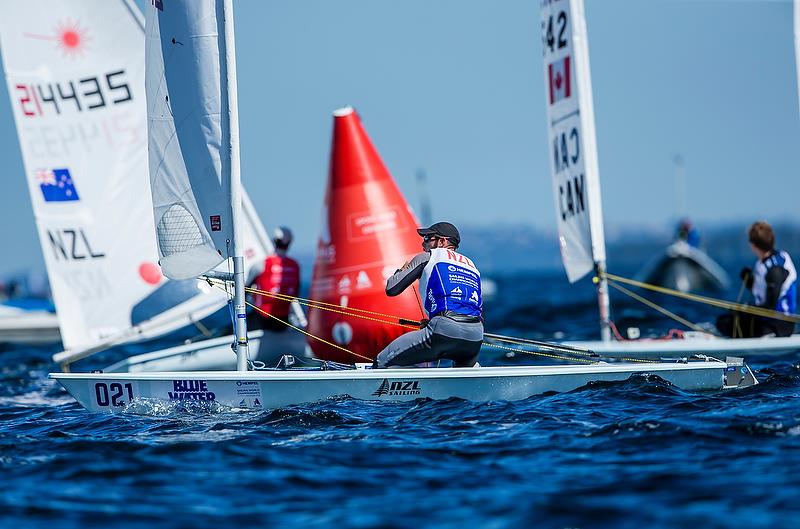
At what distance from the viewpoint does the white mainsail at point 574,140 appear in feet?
36.5

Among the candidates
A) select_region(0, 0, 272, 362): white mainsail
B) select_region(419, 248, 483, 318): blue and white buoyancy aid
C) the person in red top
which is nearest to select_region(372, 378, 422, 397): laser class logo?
select_region(419, 248, 483, 318): blue and white buoyancy aid

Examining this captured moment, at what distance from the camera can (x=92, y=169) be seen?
35.4ft

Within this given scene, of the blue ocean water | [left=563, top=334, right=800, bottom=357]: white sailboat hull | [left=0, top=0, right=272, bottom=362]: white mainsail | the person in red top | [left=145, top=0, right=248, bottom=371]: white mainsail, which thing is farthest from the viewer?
[left=0, top=0, right=272, bottom=362]: white mainsail

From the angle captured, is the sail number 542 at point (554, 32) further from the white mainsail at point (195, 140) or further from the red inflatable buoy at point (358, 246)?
the white mainsail at point (195, 140)

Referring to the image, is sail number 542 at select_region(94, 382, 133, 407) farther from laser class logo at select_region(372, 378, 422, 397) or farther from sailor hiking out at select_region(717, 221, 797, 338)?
sailor hiking out at select_region(717, 221, 797, 338)

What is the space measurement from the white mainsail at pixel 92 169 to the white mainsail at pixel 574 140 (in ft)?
10.8

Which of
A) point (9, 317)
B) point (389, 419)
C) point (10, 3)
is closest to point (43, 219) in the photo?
point (10, 3)

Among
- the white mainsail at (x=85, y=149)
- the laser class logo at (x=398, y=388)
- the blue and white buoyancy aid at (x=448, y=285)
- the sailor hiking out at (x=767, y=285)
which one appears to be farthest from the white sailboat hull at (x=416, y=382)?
the white mainsail at (x=85, y=149)

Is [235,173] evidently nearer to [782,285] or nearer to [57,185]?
[57,185]

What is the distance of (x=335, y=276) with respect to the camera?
366 inches

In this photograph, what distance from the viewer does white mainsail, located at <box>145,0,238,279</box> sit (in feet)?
24.4

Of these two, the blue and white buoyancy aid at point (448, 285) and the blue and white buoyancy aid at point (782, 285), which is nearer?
the blue and white buoyancy aid at point (448, 285)

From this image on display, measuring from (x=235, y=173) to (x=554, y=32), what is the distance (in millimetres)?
5238

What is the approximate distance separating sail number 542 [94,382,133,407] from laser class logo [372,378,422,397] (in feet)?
5.89
